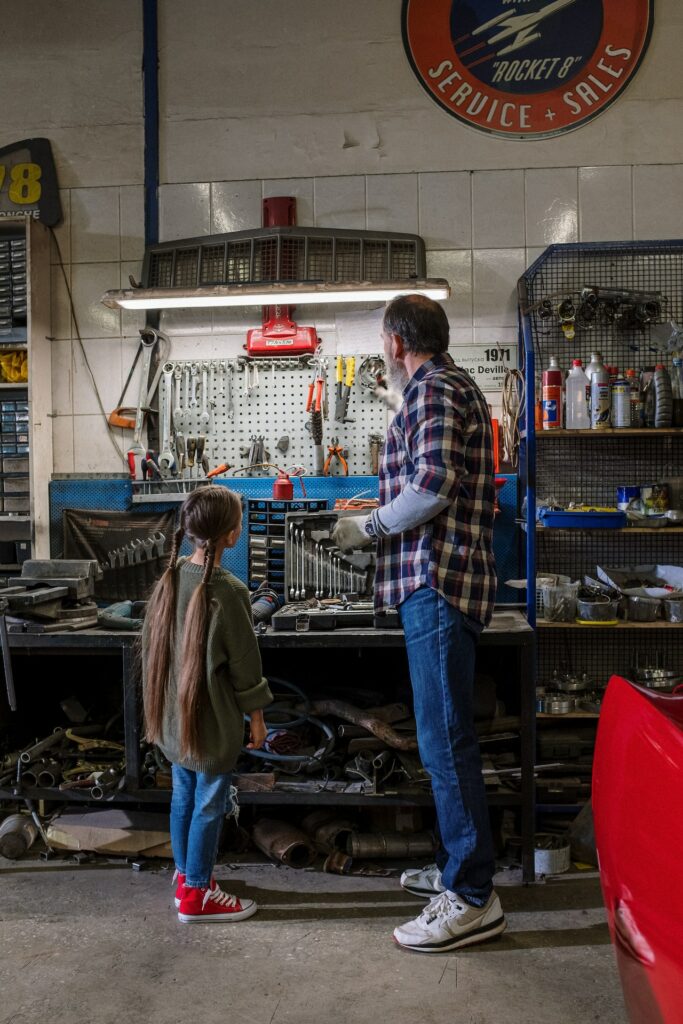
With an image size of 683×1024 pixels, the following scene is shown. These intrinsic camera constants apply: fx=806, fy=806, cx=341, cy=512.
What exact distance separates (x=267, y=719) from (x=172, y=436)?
1300mm

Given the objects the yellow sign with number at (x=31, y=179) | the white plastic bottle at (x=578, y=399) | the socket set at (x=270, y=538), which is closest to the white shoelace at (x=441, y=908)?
the socket set at (x=270, y=538)

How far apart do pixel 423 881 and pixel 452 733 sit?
638 mm

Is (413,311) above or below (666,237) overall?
below

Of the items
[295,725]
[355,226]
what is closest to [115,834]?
[295,725]

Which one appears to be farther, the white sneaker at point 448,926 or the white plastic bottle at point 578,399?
the white plastic bottle at point 578,399

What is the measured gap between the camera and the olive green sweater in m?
2.14

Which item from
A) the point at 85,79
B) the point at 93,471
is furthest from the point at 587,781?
the point at 85,79

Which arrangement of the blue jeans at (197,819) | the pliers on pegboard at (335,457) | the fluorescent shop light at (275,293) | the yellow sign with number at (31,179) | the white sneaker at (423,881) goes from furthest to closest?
the yellow sign with number at (31,179) < the pliers on pegboard at (335,457) < the fluorescent shop light at (275,293) < the white sneaker at (423,881) < the blue jeans at (197,819)

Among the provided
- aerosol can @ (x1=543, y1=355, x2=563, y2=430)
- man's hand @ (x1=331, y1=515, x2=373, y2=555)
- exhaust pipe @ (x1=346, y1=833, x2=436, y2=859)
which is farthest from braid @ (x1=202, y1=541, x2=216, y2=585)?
aerosol can @ (x1=543, y1=355, x2=563, y2=430)

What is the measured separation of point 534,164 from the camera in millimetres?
3357

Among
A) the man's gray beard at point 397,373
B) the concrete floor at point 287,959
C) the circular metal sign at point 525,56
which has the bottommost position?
the concrete floor at point 287,959

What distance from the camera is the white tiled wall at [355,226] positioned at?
3328 millimetres

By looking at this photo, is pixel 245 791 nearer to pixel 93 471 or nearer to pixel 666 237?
pixel 93 471

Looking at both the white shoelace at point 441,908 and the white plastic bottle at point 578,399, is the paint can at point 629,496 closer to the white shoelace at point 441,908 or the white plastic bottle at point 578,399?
the white plastic bottle at point 578,399
